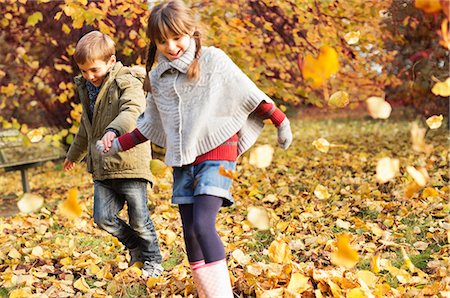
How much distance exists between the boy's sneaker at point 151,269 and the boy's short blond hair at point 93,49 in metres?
1.15

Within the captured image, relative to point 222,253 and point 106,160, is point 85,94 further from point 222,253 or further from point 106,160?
point 222,253

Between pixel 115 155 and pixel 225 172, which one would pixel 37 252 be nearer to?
pixel 115 155

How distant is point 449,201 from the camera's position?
13.9 ft

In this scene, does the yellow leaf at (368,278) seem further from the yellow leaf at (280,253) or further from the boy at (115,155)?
the boy at (115,155)

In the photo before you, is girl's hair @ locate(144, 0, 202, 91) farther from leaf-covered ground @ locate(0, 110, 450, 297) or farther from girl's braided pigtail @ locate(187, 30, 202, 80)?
leaf-covered ground @ locate(0, 110, 450, 297)

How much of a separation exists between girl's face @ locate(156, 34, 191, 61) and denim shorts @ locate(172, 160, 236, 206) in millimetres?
462

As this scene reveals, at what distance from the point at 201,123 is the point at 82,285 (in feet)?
4.03

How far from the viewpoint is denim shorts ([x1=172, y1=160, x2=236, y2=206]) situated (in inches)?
A: 91.0

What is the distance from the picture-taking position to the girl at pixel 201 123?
2.32 m

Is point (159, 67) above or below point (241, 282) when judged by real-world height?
above

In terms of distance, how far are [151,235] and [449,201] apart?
2.30 meters

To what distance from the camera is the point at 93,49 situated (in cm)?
297

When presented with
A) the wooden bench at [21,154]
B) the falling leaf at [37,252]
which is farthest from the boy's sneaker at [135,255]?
the wooden bench at [21,154]

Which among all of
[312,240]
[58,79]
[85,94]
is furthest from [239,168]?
[85,94]
